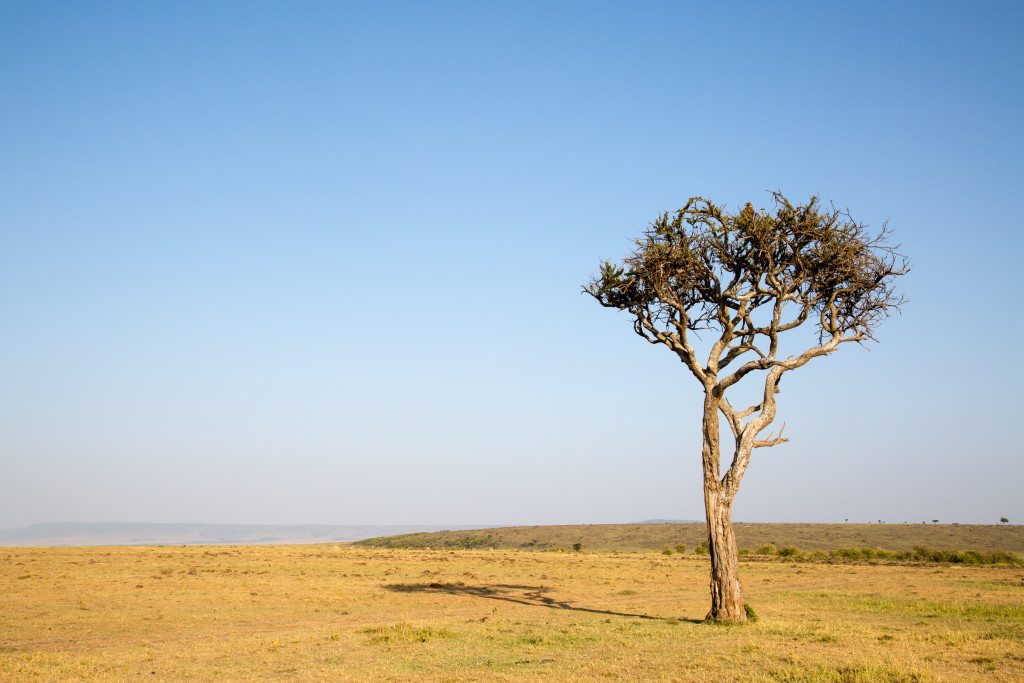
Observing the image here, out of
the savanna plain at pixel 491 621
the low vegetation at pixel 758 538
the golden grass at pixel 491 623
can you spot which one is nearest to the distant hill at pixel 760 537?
the low vegetation at pixel 758 538

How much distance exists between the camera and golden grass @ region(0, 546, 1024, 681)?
47.7 feet

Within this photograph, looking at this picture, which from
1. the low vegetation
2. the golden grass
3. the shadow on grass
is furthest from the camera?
the low vegetation

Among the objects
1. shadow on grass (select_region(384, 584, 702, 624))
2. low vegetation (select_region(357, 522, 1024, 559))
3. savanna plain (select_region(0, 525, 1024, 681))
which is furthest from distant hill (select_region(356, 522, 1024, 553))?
shadow on grass (select_region(384, 584, 702, 624))

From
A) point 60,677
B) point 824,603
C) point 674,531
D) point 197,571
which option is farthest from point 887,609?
point 674,531

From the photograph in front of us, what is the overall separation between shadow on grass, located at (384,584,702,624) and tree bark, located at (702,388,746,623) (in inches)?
183

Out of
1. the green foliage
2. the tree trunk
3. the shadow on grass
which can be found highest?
the tree trunk

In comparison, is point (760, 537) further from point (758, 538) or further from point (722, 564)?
point (722, 564)

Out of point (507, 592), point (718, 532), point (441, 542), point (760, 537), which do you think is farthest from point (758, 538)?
point (718, 532)

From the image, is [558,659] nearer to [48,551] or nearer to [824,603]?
[824,603]

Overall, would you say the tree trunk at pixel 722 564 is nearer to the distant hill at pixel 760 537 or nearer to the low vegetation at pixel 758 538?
the low vegetation at pixel 758 538

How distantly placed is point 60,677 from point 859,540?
243 ft

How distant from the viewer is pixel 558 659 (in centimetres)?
1541

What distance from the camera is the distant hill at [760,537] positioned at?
72.4 meters

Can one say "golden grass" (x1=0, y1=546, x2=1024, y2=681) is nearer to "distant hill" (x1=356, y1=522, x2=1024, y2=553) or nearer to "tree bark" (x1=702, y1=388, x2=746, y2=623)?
"tree bark" (x1=702, y1=388, x2=746, y2=623)
